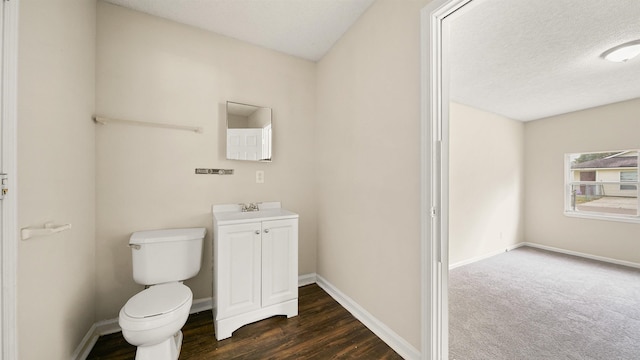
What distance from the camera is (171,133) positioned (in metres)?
1.91

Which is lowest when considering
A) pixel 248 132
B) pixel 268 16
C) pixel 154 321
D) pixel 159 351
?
pixel 159 351

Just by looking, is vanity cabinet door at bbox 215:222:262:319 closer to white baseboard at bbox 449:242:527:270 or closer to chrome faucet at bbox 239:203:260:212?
chrome faucet at bbox 239:203:260:212

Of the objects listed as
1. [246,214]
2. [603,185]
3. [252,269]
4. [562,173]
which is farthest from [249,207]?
[603,185]

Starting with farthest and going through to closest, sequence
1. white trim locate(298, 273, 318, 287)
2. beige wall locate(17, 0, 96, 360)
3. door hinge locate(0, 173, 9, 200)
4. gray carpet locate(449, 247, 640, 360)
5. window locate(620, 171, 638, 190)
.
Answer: window locate(620, 171, 638, 190)
white trim locate(298, 273, 318, 287)
gray carpet locate(449, 247, 640, 360)
beige wall locate(17, 0, 96, 360)
door hinge locate(0, 173, 9, 200)

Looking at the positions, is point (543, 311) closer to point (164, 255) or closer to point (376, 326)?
point (376, 326)

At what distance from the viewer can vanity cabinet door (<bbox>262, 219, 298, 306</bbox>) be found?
182 centimetres

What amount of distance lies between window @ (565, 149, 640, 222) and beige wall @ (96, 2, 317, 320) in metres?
5.18

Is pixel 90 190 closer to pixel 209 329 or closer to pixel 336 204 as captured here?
pixel 209 329

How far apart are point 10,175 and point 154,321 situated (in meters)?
0.95

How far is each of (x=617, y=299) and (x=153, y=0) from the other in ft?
17.6

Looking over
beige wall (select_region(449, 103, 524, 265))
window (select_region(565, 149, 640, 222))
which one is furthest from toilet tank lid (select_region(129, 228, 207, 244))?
window (select_region(565, 149, 640, 222))

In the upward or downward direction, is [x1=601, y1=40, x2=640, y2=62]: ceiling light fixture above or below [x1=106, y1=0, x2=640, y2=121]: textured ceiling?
below

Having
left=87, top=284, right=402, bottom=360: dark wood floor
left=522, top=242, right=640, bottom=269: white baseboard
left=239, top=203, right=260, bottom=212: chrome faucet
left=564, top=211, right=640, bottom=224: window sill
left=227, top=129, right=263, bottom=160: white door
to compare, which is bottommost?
left=522, top=242, right=640, bottom=269: white baseboard

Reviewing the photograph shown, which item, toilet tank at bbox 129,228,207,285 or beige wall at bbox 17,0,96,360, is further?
toilet tank at bbox 129,228,207,285
